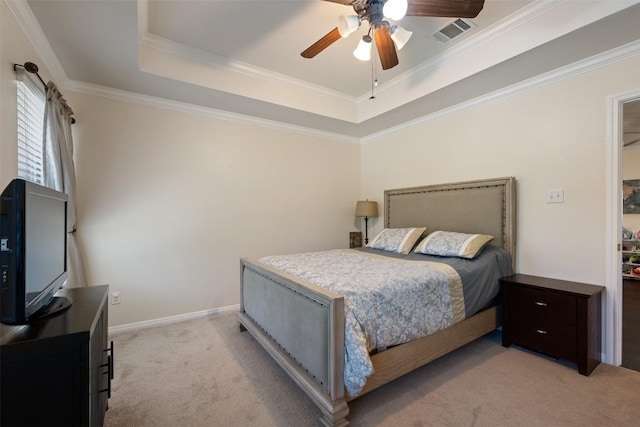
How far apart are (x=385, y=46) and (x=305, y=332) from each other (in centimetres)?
210

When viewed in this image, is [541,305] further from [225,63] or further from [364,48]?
[225,63]

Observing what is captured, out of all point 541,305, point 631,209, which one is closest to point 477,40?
point 541,305

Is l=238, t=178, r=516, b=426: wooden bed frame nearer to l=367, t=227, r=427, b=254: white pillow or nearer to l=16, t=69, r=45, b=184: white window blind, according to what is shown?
l=367, t=227, r=427, b=254: white pillow

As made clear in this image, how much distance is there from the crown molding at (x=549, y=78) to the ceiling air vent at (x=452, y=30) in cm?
85

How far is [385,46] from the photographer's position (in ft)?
6.90

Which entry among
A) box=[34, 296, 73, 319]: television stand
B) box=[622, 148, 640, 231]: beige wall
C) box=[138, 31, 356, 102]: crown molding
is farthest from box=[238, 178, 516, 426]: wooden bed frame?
box=[622, 148, 640, 231]: beige wall

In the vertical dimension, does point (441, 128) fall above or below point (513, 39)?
below

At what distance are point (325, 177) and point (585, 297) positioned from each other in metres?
3.16

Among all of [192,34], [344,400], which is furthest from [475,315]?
[192,34]

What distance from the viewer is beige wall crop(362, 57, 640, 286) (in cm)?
235

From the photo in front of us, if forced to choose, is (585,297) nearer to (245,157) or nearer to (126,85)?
Result: (245,157)

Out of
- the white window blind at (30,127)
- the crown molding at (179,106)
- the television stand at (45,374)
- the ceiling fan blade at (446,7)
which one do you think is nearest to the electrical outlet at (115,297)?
the white window blind at (30,127)

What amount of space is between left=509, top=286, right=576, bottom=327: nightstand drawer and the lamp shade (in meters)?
2.09

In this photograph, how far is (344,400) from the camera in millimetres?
1566
